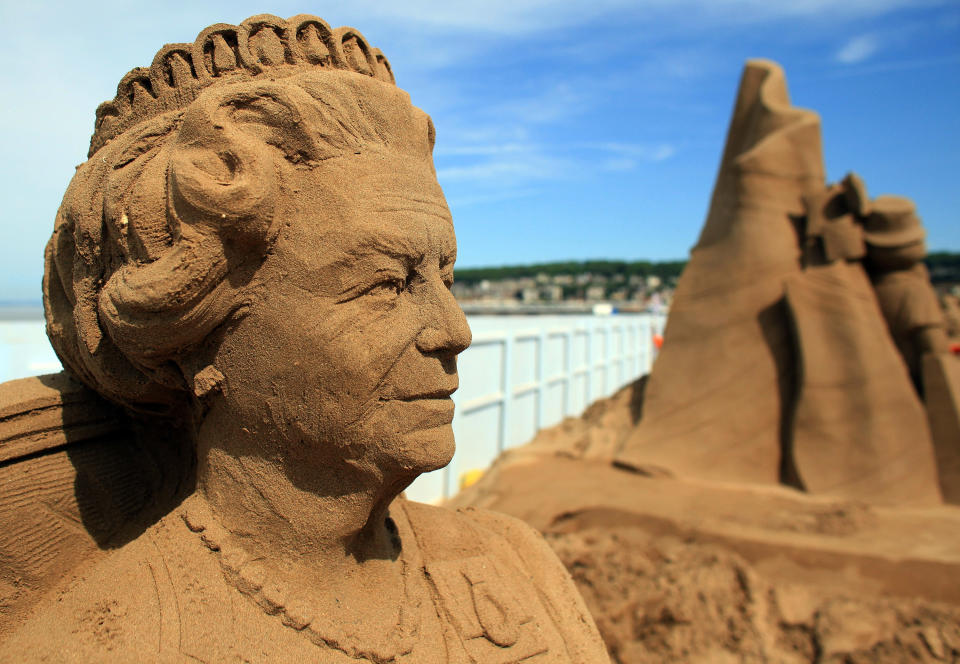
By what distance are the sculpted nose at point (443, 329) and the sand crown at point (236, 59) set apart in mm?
522

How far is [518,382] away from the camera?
28.4 ft

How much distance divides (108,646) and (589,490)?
4.57 m

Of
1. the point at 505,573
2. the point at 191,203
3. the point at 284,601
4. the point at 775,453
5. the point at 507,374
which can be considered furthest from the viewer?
the point at 507,374

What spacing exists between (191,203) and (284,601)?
2.51 feet

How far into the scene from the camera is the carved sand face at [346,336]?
135cm

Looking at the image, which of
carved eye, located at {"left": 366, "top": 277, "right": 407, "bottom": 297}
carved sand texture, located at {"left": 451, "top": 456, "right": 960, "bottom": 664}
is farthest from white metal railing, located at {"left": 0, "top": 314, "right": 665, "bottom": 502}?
carved eye, located at {"left": 366, "top": 277, "right": 407, "bottom": 297}

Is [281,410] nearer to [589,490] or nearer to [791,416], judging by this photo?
[589,490]

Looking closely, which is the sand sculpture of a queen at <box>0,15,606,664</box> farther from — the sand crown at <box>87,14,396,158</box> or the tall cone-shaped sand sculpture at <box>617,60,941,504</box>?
the tall cone-shaped sand sculpture at <box>617,60,941,504</box>

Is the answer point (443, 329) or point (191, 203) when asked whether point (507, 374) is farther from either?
point (191, 203)

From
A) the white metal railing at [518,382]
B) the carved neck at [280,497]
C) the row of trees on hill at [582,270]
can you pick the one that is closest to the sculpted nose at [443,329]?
the carved neck at [280,497]

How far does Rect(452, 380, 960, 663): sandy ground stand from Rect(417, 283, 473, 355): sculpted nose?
284 centimetres

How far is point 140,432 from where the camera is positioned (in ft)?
5.73

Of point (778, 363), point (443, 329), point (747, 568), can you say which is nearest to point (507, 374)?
point (778, 363)

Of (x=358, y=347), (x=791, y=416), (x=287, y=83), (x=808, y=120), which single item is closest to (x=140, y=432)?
(x=358, y=347)
